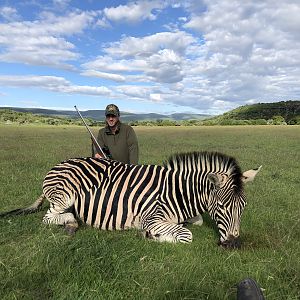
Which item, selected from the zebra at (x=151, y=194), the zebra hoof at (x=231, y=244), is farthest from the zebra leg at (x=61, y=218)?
the zebra hoof at (x=231, y=244)

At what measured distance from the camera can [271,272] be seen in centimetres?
462

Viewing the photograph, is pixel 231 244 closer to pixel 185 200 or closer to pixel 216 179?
pixel 216 179

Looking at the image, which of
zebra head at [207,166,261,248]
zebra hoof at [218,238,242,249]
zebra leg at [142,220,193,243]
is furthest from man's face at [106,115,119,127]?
zebra hoof at [218,238,242,249]

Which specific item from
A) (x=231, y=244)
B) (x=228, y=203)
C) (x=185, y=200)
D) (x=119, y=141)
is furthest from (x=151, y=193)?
(x=119, y=141)

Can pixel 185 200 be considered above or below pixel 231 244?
above

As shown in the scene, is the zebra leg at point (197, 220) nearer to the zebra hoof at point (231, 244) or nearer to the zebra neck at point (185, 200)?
the zebra neck at point (185, 200)

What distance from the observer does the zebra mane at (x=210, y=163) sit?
5.78 meters

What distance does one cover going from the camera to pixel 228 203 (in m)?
5.49

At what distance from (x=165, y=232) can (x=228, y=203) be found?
1077mm

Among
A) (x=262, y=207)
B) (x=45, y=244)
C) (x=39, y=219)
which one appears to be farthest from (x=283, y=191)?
(x=45, y=244)

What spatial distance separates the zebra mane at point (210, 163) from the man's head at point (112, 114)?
230 cm

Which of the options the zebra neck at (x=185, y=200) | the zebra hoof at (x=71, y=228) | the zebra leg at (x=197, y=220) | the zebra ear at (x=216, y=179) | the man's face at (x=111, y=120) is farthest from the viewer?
the man's face at (x=111, y=120)

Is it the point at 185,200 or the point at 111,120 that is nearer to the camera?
the point at 185,200

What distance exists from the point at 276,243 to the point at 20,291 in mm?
→ 3843
